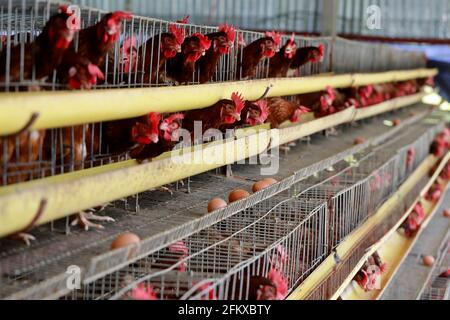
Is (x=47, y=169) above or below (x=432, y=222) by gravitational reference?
above

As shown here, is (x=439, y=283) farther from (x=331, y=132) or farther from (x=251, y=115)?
(x=251, y=115)

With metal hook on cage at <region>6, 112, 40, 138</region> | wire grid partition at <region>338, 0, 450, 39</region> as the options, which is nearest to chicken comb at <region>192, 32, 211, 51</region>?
metal hook on cage at <region>6, 112, 40, 138</region>

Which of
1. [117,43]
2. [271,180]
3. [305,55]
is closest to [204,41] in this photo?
[117,43]

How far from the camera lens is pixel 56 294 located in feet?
5.38

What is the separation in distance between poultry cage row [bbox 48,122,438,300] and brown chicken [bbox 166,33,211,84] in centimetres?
60

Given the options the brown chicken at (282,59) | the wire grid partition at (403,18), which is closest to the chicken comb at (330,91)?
the brown chicken at (282,59)

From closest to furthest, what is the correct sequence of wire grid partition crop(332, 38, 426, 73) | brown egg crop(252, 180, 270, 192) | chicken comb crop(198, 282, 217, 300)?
chicken comb crop(198, 282, 217, 300) → brown egg crop(252, 180, 270, 192) → wire grid partition crop(332, 38, 426, 73)

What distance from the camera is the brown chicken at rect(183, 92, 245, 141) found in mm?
2842

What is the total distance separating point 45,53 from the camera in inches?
75.8

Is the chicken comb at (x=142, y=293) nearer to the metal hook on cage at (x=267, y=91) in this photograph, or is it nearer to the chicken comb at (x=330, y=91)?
the metal hook on cage at (x=267, y=91)

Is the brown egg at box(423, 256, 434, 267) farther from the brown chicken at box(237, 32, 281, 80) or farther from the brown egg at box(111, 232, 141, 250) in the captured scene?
the brown egg at box(111, 232, 141, 250)
